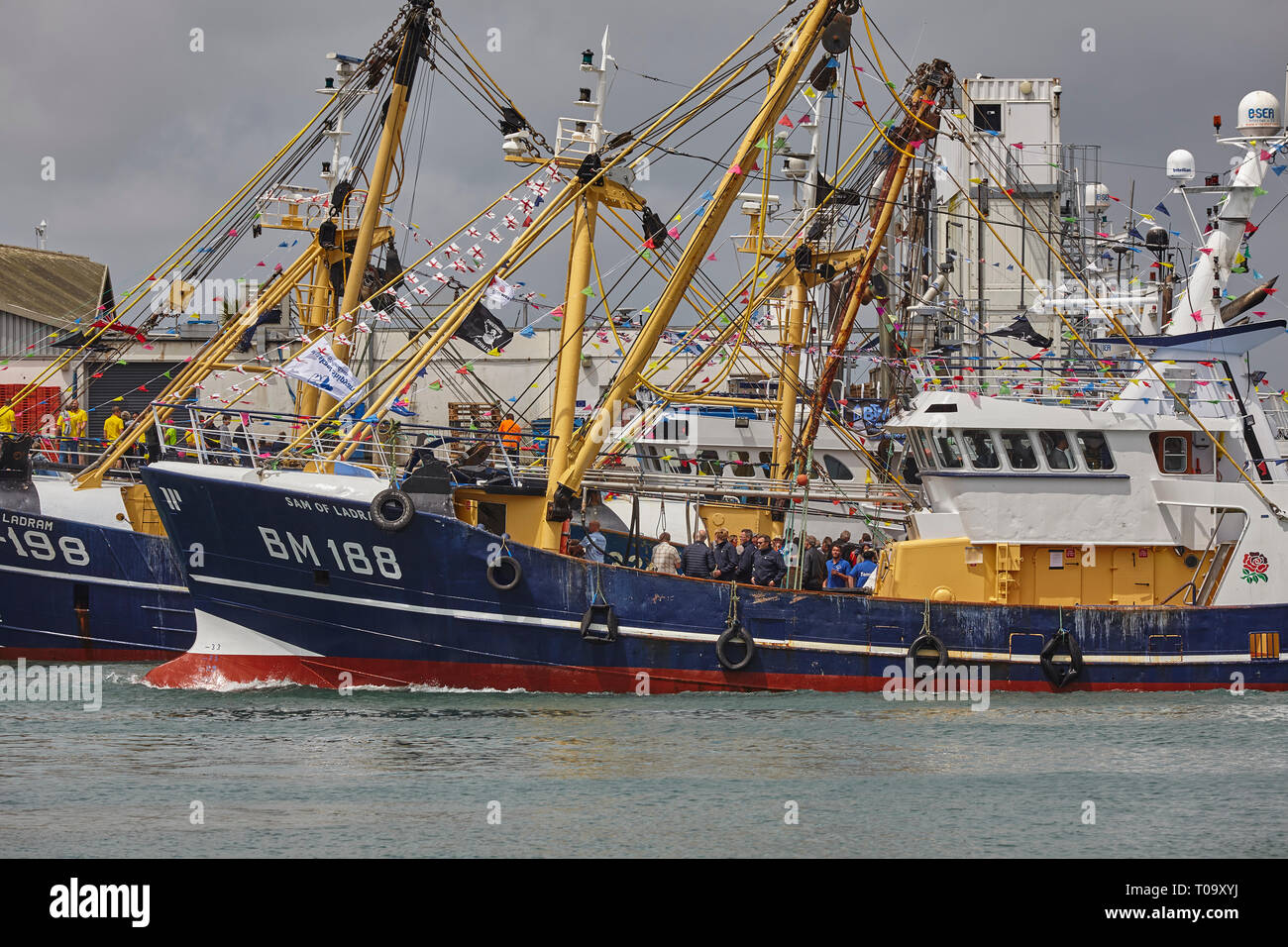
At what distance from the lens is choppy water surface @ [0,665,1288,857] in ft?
44.1

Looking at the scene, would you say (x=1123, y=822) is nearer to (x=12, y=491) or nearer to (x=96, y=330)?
(x=12, y=491)

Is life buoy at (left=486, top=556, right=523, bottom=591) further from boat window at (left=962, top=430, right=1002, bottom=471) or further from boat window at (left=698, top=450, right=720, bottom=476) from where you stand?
boat window at (left=698, top=450, right=720, bottom=476)

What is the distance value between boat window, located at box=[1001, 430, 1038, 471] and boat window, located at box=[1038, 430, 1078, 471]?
0.55ft

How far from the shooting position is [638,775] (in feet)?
51.7

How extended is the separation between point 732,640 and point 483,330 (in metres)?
6.29

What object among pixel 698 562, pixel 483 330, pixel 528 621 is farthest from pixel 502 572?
pixel 483 330

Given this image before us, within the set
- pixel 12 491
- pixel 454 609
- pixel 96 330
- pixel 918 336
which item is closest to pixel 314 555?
pixel 454 609

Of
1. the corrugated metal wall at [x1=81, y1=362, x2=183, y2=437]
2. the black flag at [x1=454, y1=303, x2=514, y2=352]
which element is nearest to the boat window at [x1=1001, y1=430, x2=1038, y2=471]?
the black flag at [x1=454, y1=303, x2=514, y2=352]

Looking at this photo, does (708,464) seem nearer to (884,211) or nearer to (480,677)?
(884,211)

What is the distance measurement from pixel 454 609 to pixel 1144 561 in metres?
9.24

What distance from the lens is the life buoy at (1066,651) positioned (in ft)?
68.3

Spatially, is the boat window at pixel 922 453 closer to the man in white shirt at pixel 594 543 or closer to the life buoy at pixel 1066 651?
the life buoy at pixel 1066 651

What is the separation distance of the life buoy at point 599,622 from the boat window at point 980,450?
5242mm

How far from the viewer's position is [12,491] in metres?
23.7
